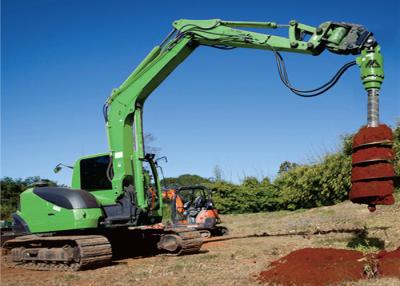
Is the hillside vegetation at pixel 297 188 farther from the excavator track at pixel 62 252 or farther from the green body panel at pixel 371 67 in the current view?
the green body panel at pixel 371 67

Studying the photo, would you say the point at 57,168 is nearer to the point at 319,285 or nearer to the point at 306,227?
the point at 319,285

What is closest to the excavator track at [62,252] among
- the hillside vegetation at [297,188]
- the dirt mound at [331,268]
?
the dirt mound at [331,268]

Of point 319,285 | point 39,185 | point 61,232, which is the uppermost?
point 39,185

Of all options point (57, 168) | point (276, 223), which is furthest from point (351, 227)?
point (57, 168)

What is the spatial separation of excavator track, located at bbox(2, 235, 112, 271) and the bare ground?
0.22 m

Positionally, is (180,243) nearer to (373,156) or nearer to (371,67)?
(373,156)

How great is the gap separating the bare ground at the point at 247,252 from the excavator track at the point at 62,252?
0.73ft

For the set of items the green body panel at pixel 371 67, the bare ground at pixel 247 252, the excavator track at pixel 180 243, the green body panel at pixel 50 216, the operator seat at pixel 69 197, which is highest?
the green body panel at pixel 371 67

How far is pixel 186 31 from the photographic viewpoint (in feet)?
37.7

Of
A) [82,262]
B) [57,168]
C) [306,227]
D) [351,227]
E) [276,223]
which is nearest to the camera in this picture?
[82,262]

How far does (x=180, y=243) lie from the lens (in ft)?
37.7

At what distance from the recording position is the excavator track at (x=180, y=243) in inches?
453

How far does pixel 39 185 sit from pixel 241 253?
4893 millimetres

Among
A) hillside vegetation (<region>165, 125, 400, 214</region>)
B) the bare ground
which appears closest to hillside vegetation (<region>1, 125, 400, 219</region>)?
hillside vegetation (<region>165, 125, 400, 214</region>)
